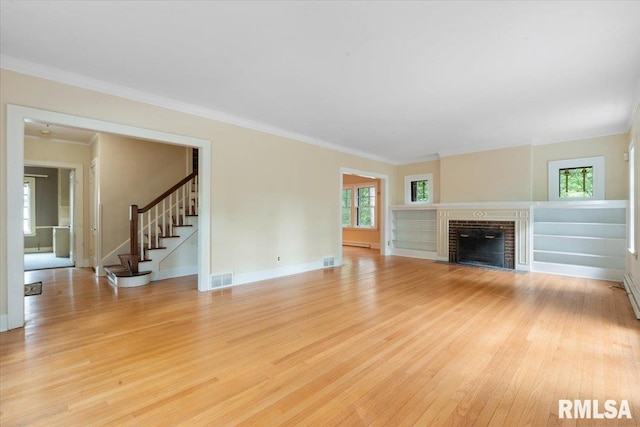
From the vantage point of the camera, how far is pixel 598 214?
5.55 m

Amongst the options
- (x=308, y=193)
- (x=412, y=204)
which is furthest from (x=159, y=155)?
(x=412, y=204)

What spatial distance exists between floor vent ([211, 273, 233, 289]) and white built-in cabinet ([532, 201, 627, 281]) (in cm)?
598

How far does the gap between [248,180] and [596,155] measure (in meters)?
6.60

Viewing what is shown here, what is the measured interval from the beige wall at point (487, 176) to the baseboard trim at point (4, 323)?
7929mm

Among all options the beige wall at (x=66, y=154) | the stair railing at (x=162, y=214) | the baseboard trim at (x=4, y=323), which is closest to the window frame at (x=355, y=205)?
the stair railing at (x=162, y=214)

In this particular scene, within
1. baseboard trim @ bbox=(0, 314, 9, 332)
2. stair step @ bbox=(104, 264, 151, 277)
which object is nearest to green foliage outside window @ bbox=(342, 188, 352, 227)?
stair step @ bbox=(104, 264, 151, 277)

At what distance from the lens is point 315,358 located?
2385 mm

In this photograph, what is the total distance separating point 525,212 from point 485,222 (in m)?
0.80

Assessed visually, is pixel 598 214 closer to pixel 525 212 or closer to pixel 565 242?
pixel 565 242

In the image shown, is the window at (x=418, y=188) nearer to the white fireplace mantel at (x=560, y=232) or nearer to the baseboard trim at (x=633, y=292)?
the white fireplace mantel at (x=560, y=232)

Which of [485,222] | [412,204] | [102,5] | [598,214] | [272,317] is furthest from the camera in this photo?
[412,204]

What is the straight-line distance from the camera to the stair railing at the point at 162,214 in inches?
193

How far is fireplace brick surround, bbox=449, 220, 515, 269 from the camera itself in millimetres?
6188

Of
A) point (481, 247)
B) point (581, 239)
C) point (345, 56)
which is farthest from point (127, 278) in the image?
→ point (581, 239)
